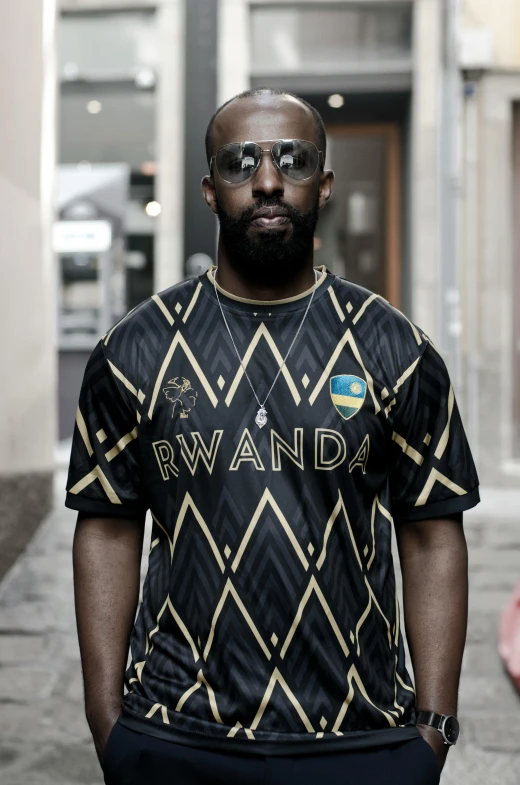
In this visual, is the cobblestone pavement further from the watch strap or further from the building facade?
the watch strap

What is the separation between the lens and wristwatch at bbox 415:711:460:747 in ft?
6.52

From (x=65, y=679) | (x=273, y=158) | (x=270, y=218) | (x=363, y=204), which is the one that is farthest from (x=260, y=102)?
(x=363, y=204)

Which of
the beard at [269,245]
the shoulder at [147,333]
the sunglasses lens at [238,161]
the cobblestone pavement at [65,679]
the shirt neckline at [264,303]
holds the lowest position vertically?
the cobblestone pavement at [65,679]

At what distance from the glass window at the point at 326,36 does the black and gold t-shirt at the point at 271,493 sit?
25.5 feet

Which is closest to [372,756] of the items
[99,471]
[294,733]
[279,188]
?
[294,733]

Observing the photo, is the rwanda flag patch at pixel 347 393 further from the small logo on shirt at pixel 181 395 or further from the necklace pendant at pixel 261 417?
the small logo on shirt at pixel 181 395

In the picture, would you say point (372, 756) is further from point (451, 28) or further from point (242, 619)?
point (451, 28)

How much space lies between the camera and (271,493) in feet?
6.21

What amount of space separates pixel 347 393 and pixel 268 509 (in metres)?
0.24

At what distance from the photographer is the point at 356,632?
1901 millimetres

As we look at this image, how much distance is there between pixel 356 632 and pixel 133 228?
7.89 m

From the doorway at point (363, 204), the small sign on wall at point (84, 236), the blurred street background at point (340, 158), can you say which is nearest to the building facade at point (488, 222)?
the blurred street background at point (340, 158)

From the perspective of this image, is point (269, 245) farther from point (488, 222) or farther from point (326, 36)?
point (326, 36)

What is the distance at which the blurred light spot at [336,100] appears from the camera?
9492 millimetres
